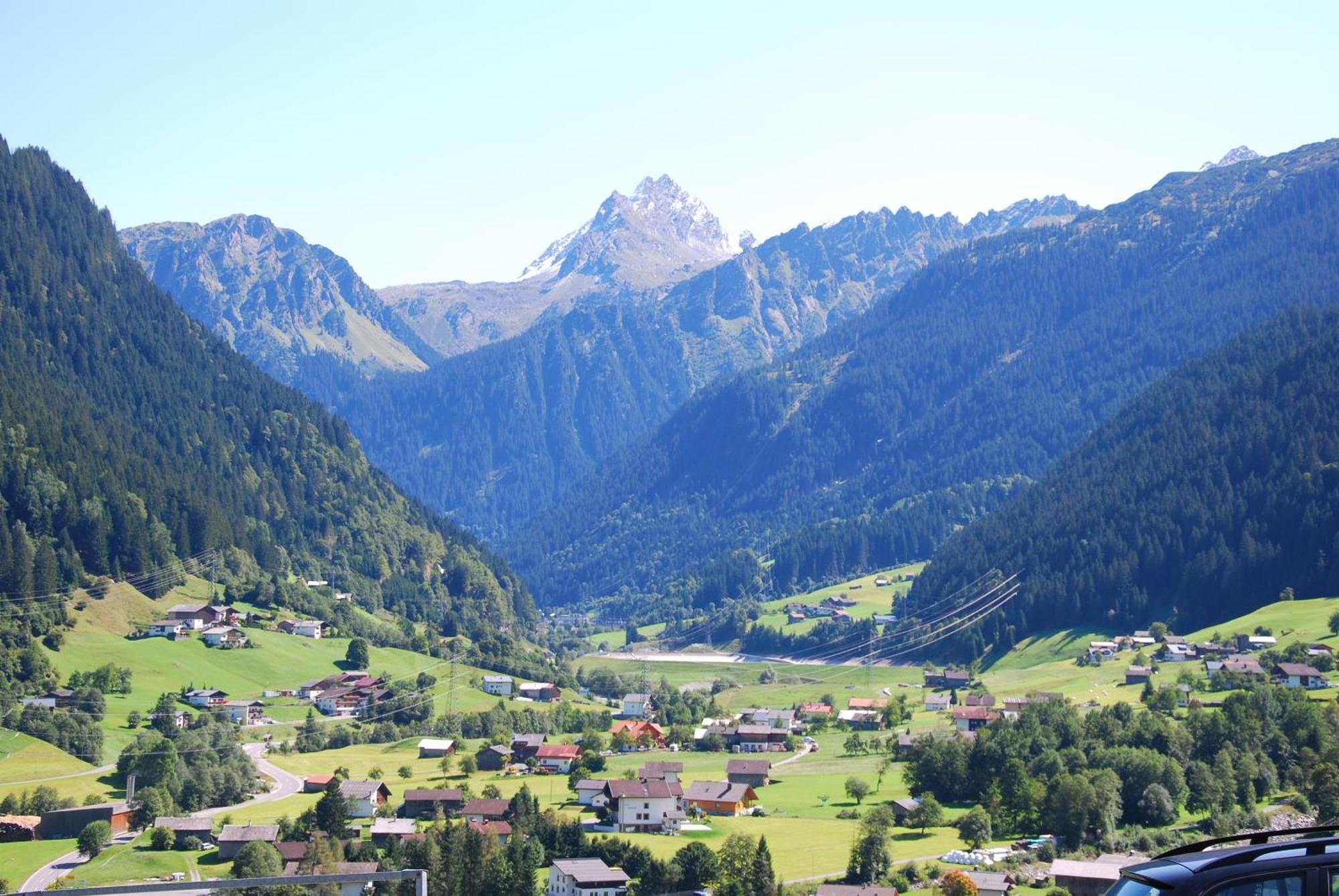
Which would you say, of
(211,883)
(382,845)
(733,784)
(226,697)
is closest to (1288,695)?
(733,784)

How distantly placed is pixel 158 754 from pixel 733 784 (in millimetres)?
38989

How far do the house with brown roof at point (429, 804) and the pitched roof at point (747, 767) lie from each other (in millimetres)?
20147

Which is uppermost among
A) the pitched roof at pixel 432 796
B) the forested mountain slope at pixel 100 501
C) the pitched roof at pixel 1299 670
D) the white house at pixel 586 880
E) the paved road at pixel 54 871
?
the forested mountain slope at pixel 100 501

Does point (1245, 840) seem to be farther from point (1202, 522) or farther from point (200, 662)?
point (1202, 522)

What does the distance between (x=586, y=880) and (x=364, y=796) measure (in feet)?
95.8

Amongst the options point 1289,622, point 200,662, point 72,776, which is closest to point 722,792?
point 72,776

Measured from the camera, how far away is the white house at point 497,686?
14675 cm

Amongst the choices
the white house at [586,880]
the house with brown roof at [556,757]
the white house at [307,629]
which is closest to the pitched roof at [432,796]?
the house with brown roof at [556,757]

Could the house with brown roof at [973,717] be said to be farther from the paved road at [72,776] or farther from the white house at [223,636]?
the white house at [223,636]

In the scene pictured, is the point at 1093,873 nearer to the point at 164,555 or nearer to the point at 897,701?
the point at 897,701

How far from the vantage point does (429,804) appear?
87.1 metres

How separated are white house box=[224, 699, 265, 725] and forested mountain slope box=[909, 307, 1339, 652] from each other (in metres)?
87.0

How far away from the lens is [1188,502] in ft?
576

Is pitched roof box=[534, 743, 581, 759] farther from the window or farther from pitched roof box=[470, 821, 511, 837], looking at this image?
the window
